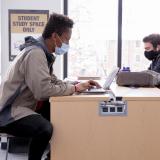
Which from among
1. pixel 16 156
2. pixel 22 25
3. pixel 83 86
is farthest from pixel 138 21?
pixel 83 86

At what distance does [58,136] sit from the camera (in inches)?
67.0

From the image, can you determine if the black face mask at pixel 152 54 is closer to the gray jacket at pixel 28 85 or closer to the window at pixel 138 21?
the window at pixel 138 21

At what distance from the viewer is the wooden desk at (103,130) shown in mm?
1668

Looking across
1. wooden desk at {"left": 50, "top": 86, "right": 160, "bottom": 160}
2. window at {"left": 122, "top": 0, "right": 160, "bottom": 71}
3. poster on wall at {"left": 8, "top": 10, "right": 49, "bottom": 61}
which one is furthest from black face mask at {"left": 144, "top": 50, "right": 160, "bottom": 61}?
poster on wall at {"left": 8, "top": 10, "right": 49, "bottom": 61}

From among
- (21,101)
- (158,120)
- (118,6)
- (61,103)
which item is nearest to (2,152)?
(21,101)

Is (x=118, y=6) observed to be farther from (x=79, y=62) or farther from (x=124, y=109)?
(x=124, y=109)

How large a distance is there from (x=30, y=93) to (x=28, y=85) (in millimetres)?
101

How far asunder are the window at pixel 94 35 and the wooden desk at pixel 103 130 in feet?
7.93

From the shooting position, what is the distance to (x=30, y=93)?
183 centimetres

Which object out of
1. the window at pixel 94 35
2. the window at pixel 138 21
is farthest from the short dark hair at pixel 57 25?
the window at pixel 138 21

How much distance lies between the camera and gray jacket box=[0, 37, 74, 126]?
1688 mm

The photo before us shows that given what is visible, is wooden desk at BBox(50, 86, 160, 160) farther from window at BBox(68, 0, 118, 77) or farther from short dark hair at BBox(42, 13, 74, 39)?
window at BBox(68, 0, 118, 77)

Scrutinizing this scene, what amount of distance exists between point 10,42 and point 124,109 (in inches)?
99.6

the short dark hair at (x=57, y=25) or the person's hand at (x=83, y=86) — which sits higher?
the short dark hair at (x=57, y=25)
